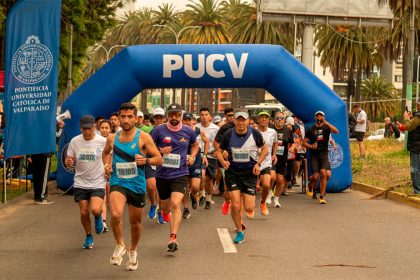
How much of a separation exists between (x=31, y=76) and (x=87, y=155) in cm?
591

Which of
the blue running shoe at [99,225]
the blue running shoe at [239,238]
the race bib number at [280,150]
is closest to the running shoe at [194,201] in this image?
the race bib number at [280,150]

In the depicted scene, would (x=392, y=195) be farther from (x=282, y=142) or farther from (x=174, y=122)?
(x=174, y=122)

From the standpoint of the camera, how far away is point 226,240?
11.8 metres

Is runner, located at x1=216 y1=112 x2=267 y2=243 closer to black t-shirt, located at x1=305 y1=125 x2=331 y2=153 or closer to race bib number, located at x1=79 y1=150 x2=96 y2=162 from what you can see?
race bib number, located at x1=79 y1=150 x2=96 y2=162

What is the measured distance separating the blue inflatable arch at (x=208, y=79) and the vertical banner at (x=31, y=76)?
6.88 ft

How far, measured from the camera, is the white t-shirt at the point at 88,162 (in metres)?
11.2

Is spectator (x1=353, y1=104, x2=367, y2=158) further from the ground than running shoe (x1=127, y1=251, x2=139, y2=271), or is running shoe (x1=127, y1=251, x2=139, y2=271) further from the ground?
spectator (x1=353, y1=104, x2=367, y2=158)

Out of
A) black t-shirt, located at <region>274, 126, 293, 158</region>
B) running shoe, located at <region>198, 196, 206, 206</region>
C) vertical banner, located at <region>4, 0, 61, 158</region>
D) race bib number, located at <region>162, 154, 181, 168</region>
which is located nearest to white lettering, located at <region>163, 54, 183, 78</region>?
black t-shirt, located at <region>274, 126, 293, 158</region>

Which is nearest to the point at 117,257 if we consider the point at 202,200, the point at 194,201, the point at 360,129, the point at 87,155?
the point at 87,155

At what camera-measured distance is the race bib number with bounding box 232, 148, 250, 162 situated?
1204 centimetres

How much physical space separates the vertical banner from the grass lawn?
7.46 m

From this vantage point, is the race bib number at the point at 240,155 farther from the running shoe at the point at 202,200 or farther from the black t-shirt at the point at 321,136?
the black t-shirt at the point at 321,136

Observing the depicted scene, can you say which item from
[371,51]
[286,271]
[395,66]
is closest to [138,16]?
[371,51]

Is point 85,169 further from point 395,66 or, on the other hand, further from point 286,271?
point 395,66
